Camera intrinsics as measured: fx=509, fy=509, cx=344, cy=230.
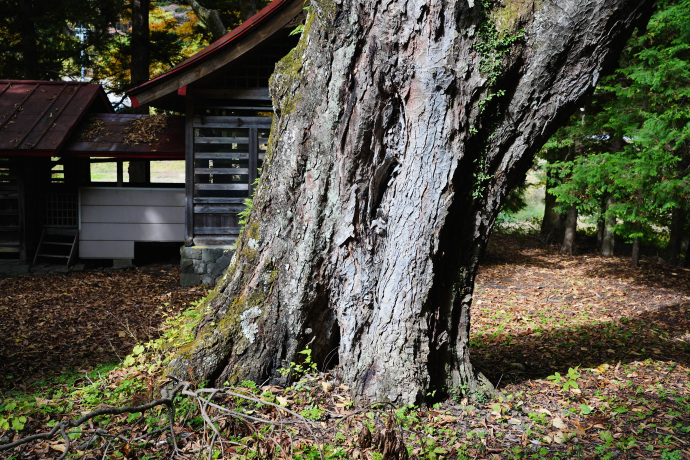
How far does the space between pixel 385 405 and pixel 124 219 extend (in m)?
10.4

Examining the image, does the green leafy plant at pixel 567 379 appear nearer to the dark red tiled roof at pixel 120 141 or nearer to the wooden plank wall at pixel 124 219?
the dark red tiled roof at pixel 120 141

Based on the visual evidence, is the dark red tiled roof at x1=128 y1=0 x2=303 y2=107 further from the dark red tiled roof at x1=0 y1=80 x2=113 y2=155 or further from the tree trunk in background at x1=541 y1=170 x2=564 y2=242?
the tree trunk in background at x1=541 y1=170 x2=564 y2=242

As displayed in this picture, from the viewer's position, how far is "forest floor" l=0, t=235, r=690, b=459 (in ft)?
11.3

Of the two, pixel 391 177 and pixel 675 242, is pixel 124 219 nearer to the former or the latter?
pixel 391 177

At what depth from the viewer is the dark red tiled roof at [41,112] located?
1110cm

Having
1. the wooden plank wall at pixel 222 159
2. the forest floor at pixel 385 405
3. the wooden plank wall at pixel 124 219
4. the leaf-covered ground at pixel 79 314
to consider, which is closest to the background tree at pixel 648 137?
the forest floor at pixel 385 405

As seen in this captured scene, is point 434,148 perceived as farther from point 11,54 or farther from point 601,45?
point 11,54

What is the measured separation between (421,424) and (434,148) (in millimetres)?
2040

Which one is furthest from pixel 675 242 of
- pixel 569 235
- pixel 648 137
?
pixel 648 137

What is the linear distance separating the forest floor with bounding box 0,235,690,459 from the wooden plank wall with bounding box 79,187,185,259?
3334 millimetres

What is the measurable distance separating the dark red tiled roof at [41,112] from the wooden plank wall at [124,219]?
Answer: 5.00 ft

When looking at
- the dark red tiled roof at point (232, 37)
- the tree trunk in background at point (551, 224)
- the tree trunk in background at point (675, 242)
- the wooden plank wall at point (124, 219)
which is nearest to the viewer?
the dark red tiled roof at point (232, 37)

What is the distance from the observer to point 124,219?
12453 mm

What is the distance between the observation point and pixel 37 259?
40.9 ft
